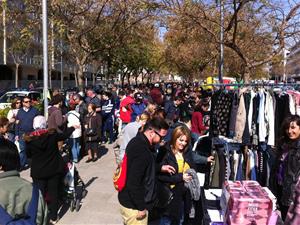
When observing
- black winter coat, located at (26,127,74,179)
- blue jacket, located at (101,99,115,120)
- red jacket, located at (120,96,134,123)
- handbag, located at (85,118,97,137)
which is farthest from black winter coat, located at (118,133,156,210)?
blue jacket, located at (101,99,115,120)

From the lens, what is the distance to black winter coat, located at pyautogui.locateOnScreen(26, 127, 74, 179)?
5664 mm

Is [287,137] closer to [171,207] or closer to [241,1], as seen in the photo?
[171,207]

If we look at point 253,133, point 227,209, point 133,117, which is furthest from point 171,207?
point 133,117

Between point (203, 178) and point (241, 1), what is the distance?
20.2 ft

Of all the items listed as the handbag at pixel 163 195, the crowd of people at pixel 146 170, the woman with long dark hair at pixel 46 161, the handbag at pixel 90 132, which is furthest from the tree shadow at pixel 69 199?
the handbag at pixel 90 132

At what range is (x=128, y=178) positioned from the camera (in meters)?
3.86

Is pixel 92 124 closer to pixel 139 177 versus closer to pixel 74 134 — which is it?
pixel 74 134

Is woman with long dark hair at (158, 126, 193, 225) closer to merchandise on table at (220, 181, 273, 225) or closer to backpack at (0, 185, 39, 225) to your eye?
merchandise on table at (220, 181, 273, 225)

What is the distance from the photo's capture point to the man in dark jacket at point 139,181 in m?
3.84

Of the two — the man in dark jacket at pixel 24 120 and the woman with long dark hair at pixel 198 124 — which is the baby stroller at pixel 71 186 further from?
the woman with long dark hair at pixel 198 124

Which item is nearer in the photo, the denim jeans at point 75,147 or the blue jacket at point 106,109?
the denim jeans at point 75,147

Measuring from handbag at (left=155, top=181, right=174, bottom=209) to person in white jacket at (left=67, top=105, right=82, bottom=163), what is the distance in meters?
5.14

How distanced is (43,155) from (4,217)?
10.0 feet

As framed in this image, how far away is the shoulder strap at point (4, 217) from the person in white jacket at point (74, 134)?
666 centimetres
